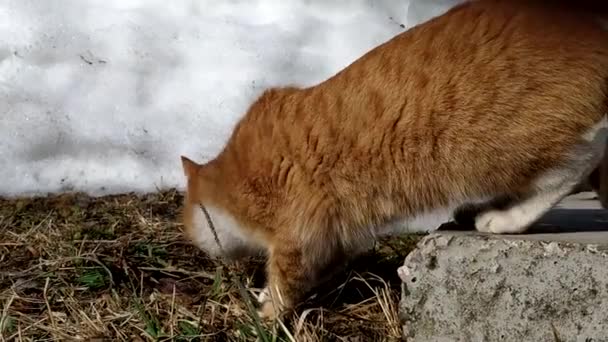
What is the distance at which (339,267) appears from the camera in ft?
9.87

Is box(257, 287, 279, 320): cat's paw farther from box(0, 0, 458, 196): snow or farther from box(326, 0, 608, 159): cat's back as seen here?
box(0, 0, 458, 196): snow

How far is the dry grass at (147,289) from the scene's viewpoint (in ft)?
8.94

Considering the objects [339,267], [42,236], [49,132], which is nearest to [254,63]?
[49,132]

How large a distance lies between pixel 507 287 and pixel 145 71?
2.81 meters

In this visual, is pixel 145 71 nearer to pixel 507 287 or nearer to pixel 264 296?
pixel 264 296

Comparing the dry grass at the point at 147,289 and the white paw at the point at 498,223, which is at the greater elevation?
the white paw at the point at 498,223

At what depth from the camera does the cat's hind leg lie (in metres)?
2.52

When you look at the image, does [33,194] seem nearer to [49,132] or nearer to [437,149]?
[49,132]

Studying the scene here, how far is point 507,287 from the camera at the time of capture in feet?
8.08

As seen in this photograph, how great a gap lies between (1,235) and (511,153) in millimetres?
1838

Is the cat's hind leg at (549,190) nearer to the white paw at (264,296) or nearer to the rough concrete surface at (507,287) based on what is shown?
the rough concrete surface at (507,287)

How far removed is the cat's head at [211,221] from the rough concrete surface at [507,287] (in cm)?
58

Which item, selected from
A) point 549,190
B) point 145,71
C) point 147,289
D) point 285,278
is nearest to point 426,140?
point 549,190

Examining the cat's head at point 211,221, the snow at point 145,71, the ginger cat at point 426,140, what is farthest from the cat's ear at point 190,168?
the snow at point 145,71
